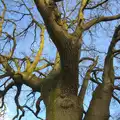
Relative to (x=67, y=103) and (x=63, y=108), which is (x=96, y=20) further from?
(x=63, y=108)

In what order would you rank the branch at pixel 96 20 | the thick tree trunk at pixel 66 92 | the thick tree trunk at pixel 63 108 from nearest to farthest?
1. the thick tree trunk at pixel 66 92
2. the thick tree trunk at pixel 63 108
3. the branch at pixel 96 20

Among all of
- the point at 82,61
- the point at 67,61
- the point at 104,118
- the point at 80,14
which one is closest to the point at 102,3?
the point at 80,14

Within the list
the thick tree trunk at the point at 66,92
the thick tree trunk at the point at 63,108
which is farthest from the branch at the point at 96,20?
the thick tree trunk at the point at 63,108

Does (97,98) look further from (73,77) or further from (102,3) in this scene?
(102,3)

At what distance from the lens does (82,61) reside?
33.3 ft

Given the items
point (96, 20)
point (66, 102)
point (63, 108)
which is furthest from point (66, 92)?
point (96, 20)

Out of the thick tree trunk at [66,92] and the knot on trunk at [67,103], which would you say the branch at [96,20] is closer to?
the thick tree trunk at [66,92]

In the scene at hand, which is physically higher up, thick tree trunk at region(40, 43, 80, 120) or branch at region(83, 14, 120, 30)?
branch at region(83, 14, 120, 30)

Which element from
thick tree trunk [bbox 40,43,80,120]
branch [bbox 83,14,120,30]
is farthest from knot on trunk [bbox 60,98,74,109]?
branch [bbox 83,14,120,30]

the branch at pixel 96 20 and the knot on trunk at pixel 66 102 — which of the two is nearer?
the knot on trunk at pixel 66 102

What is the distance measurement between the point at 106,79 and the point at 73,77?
3.54 ft

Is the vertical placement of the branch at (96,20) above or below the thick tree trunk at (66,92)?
above

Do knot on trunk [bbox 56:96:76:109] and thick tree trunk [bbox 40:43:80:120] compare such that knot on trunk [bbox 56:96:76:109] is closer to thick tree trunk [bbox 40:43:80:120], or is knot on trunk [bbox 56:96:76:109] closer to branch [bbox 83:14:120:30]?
thick tree trunk [bbox 40:43:80:120]

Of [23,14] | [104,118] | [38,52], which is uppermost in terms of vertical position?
[23,14]
